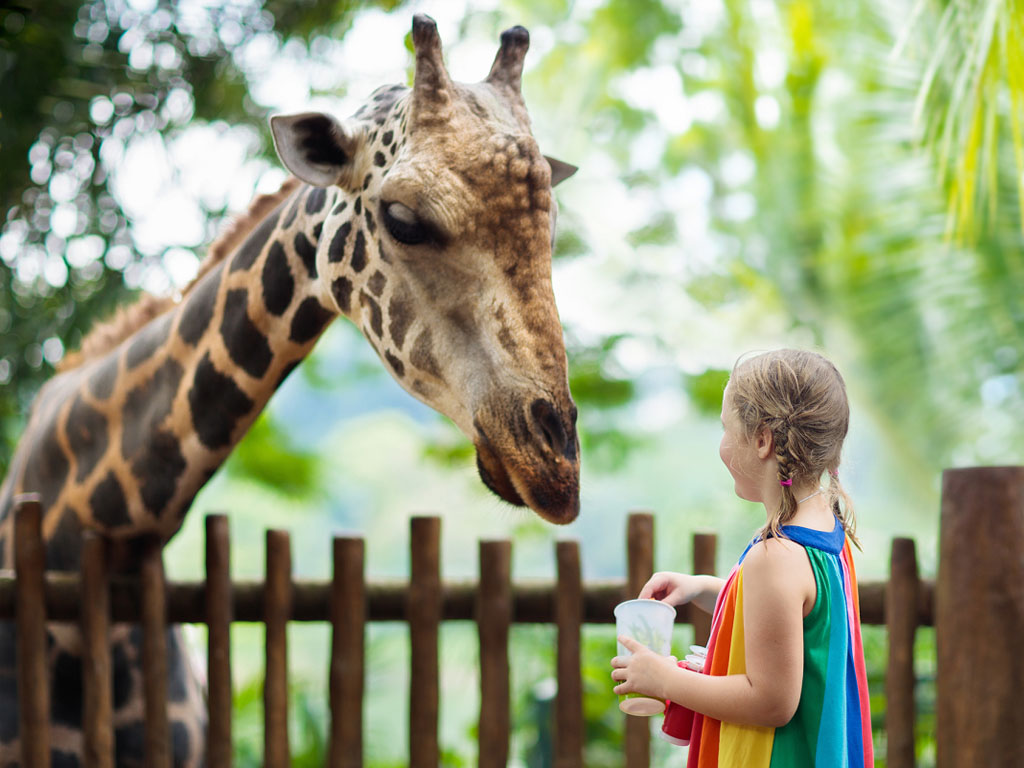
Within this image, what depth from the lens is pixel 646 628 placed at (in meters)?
1.21

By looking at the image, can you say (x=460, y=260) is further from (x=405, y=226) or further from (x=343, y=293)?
(x=343, y=293)

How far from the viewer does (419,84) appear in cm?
152

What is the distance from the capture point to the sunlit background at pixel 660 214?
396 cm

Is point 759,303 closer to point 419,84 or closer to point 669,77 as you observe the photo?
point 669,77

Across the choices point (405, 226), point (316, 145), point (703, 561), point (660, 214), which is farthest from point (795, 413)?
point (660, 214)

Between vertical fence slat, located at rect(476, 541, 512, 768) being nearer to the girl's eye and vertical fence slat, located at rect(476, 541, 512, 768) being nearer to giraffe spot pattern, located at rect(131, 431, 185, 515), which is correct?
giraffe spot pattern, located at rect(131, 431, 185, 515)

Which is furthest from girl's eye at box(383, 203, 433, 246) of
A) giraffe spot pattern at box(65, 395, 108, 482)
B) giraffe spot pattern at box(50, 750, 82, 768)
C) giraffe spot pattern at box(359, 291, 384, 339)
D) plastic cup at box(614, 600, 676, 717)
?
giraffe spot pattern at box(50, 750, 82, 768)

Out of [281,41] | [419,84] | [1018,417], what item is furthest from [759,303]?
[419,84]

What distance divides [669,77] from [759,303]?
3.34 m

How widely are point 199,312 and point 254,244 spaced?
0.21 m

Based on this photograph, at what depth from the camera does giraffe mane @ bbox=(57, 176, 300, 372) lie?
2.11 metres

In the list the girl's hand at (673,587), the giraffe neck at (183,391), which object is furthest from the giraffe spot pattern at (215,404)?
the girl's hand at (673,587)

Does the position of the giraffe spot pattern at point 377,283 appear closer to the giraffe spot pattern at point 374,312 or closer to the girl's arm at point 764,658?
the giraffe spot pattern at point 374,312

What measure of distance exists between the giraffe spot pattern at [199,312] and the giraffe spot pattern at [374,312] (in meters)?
0.52
